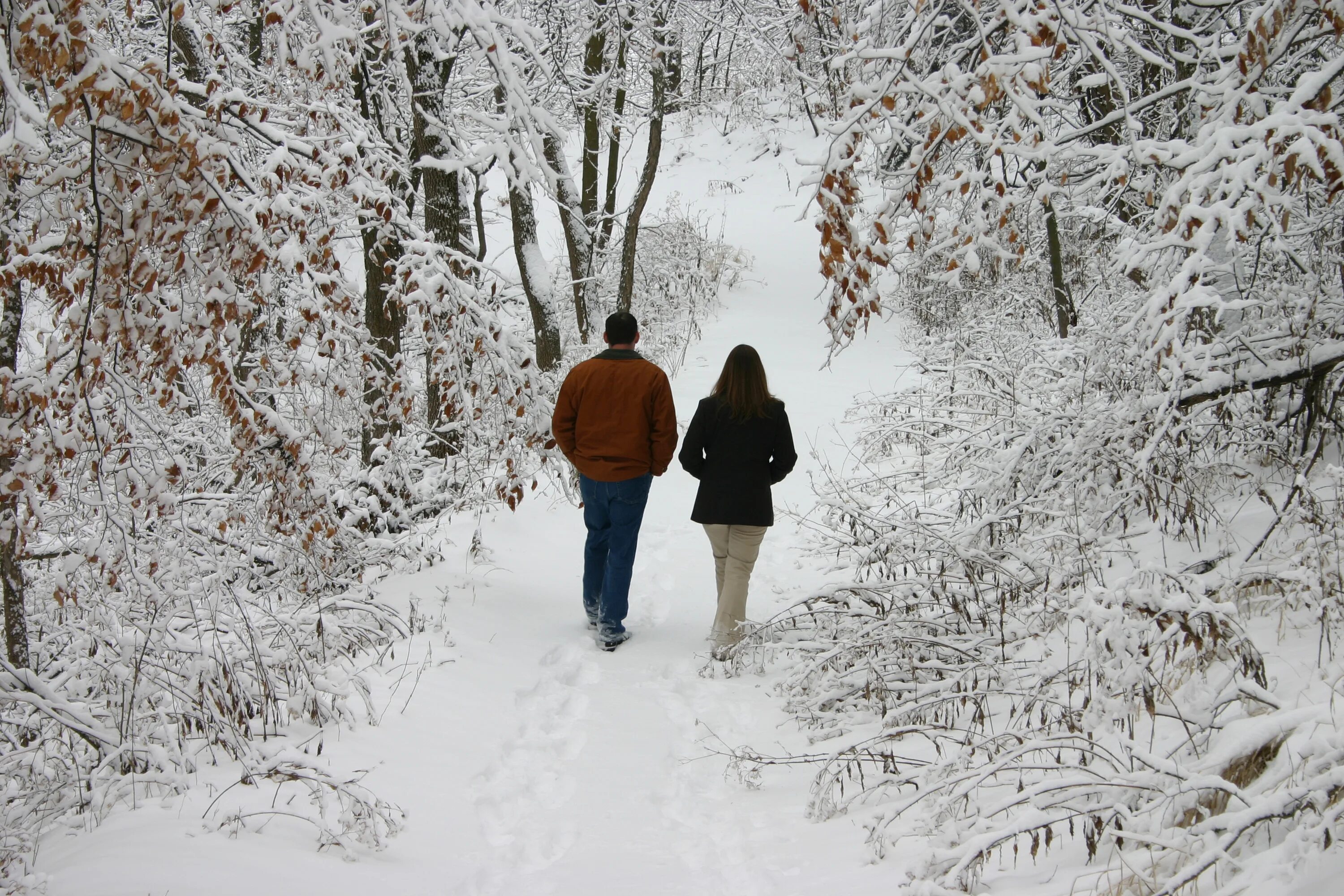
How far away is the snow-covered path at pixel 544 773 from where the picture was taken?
292 centimetres

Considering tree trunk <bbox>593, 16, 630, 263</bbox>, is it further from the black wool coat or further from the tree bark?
the black wool coat

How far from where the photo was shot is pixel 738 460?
5484 millimetres

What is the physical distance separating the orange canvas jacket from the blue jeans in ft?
0.27

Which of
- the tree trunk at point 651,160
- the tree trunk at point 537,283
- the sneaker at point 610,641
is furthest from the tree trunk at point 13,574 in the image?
the tree trunk at point 651,160

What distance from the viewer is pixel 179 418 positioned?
6406 millimetres

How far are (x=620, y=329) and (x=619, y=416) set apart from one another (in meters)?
0.55

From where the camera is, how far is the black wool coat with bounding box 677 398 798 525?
546cm

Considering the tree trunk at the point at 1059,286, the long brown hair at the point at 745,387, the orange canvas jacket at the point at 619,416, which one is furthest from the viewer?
the tree trunk at the point at 1059,286

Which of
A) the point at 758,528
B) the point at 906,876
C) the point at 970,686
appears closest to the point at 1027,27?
the point at 906,876

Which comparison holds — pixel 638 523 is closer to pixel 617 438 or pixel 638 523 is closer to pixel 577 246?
pixel 617 438

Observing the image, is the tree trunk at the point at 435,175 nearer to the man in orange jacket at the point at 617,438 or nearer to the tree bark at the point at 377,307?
the tree bark at the point at 377,307

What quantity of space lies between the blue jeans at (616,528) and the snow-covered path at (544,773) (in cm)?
25

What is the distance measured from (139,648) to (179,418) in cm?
313

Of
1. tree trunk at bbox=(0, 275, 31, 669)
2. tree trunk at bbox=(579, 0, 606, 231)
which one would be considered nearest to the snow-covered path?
tree trunk at bbox=(0, 275, 31, 669)
